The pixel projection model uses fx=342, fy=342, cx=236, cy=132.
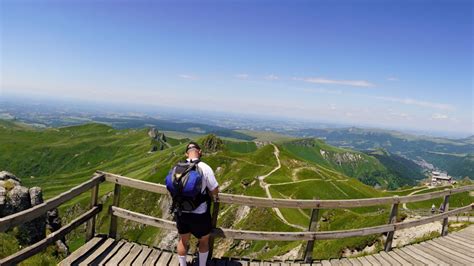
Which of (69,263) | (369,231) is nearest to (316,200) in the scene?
(369,231)

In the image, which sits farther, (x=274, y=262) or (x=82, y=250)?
(x=274, y=262)

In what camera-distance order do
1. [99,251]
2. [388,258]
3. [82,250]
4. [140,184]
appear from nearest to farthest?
[82,250] < [99,251] < [140,184] < [388,258]

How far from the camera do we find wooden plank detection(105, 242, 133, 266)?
995 centimetres

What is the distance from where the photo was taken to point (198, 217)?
30.7ft

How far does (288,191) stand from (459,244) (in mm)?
66203

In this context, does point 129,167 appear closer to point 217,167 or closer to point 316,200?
point 217,167

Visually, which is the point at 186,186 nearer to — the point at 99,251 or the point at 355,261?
the point at 99,251

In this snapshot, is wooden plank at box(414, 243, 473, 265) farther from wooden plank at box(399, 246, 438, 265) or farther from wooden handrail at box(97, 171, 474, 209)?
wooden handrail at box(97, 171, 474, 209)

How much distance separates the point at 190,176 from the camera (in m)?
8.77

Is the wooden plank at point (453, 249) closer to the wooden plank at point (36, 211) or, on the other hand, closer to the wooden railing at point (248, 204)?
the wooden railing at point (248, 204)

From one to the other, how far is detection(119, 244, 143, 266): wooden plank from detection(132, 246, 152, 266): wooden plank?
4.7 inches

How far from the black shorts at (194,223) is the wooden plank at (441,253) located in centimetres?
1005

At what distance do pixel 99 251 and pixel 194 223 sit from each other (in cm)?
346

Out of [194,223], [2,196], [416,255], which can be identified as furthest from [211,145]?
[194,223]
